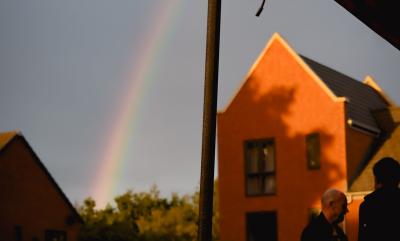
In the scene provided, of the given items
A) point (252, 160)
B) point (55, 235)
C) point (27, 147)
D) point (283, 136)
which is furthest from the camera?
point (55, 235)

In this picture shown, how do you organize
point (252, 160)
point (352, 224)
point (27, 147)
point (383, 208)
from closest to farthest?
1. point (383, 208)
2. point (352, 224)
3. point (252, 160)
4. point (27, 147)

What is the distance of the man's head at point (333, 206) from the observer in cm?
646

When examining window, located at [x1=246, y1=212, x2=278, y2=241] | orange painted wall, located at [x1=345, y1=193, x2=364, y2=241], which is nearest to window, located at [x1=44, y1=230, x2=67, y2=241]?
window, located at [x1=246, y1=212, x2=278, y2=241]

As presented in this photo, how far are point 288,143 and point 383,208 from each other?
27554 mm

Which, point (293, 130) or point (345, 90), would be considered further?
point (345, 90)

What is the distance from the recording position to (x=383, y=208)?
21.3ft

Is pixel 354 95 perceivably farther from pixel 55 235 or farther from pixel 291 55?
pixel 55 235

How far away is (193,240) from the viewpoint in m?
56.2

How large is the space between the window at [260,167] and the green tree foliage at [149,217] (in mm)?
15048

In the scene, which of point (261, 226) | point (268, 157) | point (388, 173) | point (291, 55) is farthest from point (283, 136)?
point (388, 173)

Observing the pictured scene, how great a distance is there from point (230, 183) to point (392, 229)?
28.7 meters

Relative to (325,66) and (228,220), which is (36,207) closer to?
(228,220)

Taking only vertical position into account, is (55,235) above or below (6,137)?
below

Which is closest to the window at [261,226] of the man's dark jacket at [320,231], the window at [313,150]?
the window at [313,150]
